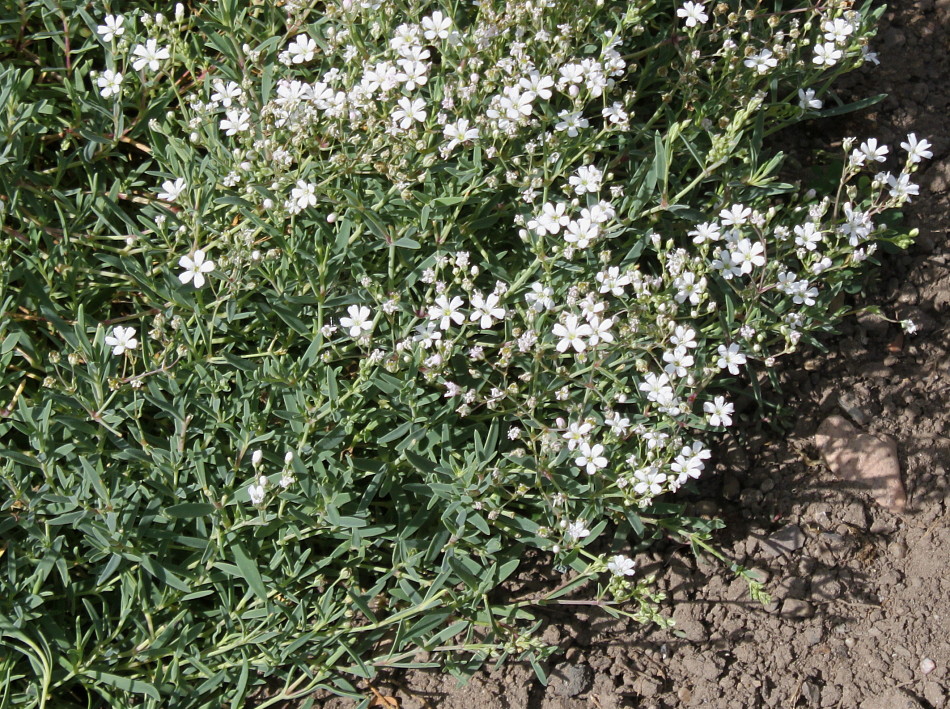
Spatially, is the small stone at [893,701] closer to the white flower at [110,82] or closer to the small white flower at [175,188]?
the small white flower at [175,188]

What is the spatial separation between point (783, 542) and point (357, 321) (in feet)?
7.42

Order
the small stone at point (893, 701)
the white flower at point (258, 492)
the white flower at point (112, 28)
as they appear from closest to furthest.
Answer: the white flower at point (258, 492) < the small stone at point (893, 701) < the white flower at point (112, 28)

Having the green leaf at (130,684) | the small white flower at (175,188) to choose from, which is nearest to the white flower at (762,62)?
the small white flower at (175,188)

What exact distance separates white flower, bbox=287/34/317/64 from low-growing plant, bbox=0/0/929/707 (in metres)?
0.02

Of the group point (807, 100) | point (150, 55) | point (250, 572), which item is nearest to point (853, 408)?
point (807, 100)

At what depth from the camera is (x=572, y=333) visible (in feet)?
12.5

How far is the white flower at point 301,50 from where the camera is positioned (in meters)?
4.11

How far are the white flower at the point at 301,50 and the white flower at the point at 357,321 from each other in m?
1.18

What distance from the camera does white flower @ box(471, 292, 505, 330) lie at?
3791 mm

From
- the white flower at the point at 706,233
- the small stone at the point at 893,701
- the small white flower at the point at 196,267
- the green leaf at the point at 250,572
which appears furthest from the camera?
the small stone at the point at 893,701

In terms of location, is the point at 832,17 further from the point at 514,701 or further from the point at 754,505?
the point at 514,701

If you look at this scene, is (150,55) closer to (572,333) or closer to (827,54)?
(572,333)

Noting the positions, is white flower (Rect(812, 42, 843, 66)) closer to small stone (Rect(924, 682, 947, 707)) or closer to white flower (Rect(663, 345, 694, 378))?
white flower (Rect(663, 345, 694, 378))

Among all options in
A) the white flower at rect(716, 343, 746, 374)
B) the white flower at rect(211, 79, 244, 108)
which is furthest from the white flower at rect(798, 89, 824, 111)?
the white flower at rect(211, 79, 244, 108)
